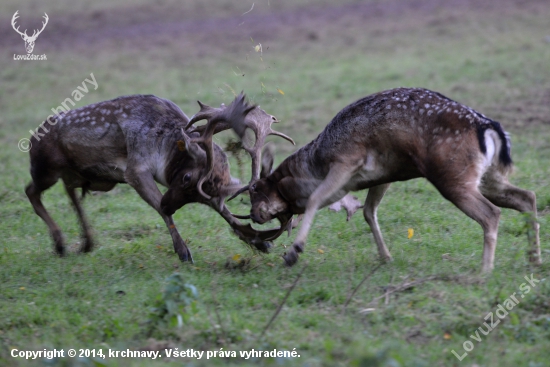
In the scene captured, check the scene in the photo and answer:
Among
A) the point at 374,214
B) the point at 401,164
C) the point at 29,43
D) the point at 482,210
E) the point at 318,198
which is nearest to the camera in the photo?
the point at 482,210

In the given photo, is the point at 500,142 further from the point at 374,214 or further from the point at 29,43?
the point at 29,43

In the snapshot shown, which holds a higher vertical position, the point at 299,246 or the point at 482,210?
the point at 482,210

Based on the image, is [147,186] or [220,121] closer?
[220,121]

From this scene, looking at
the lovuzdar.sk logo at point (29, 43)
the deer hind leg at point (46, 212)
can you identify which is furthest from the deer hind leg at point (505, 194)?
the lovuzdar.sk logo at point (29, 43)

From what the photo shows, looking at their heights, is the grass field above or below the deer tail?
below

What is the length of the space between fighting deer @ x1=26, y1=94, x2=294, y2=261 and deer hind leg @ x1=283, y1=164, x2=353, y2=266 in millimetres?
388

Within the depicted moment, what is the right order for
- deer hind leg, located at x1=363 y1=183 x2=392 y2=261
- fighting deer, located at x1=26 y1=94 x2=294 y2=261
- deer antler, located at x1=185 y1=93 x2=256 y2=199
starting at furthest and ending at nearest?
fighting deer, located at x1=26 y1=94 x2=294 y2=261
deer hind leg, located at x1=363 y1=183 x2=392 y2=261
deer antler, located at x1=185 y1=93 x2=256 y2=199

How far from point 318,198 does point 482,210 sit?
1.45m

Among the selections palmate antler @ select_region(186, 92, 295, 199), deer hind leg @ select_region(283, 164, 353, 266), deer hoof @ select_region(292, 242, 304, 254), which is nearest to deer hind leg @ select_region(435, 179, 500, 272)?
deer hind leg @ select_region(283, 164, 353, 266)

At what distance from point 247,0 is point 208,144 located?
1841 cm

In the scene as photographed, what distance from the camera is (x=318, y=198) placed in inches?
264

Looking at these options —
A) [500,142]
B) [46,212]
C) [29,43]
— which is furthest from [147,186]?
[29,43]

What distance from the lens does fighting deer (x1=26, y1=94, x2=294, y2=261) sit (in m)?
7.03

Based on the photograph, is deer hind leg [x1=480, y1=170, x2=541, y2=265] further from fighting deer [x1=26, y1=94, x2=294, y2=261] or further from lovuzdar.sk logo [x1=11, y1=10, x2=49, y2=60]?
lovuzdar.sk logo [x1=11, y1=10, x2=49, y2=60]
